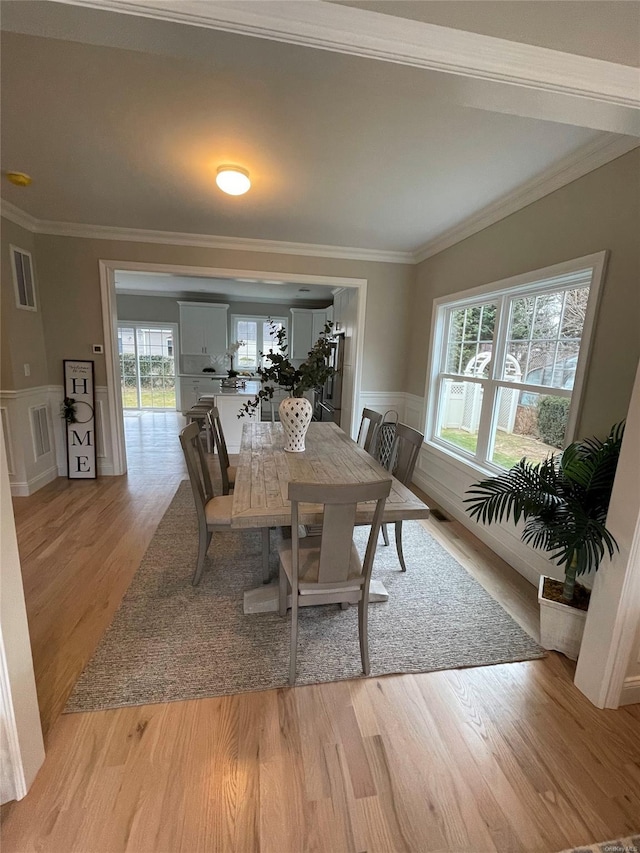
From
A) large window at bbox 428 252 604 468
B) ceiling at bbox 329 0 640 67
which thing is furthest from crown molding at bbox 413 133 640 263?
ceiling at bbox 329 0 640 67

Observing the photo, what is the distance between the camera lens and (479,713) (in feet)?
4.94

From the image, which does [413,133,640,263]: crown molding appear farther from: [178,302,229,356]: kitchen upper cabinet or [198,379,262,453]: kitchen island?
[178,302,229,356]: kitchen upper cabinet

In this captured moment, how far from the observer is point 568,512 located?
157 centimetres

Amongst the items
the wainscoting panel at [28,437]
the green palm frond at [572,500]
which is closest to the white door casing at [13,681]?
the green palm frond at [572,500]

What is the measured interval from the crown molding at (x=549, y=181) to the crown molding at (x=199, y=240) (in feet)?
2.90

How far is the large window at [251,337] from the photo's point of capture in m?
7.97

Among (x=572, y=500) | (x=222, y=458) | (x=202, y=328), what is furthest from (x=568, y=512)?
(x=202, y=328)

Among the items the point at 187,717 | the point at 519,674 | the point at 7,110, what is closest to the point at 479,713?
the point at 519,674

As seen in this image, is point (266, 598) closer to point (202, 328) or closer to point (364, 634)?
point (364, 634)

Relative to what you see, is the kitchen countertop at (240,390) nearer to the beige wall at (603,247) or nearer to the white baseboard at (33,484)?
the white baseboard at (33,484)

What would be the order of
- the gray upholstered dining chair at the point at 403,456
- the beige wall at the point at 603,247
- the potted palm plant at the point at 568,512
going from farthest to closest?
the gray upholstered dining chair at the point at 403,456
the beige wall at the point at 603,247
the potted palm plant at the point at 568,512

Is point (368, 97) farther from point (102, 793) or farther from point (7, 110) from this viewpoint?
point (102, 793)

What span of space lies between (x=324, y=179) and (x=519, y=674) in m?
3.10

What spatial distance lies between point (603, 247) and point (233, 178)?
7.22 feet
